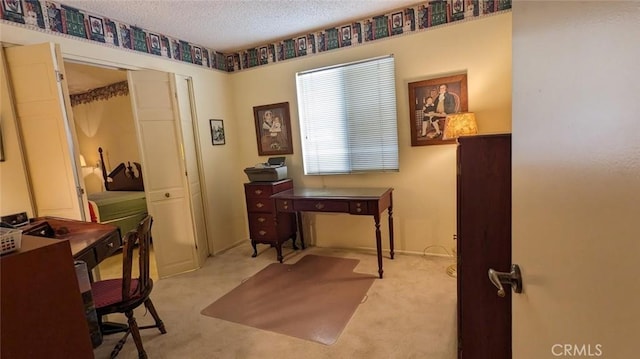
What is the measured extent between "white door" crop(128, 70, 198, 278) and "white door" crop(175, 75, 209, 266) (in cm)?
7

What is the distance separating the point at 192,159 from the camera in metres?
3.44

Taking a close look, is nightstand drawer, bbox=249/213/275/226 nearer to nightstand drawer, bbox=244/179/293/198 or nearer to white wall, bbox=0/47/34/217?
nightstand drawer, bbox=244/179/293/198

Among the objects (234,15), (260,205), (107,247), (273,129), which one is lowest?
(260,205)

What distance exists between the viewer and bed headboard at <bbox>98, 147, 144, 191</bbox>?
4.97 m

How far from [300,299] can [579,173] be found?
2358mm

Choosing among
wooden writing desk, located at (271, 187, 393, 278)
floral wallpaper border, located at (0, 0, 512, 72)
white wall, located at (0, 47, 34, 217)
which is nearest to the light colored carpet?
wooden writing desk, located at (271, 187, 393, 278)

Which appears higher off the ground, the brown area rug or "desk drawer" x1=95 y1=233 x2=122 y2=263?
"desk drawer" x1=95 y1=233 x2=122 y2=263

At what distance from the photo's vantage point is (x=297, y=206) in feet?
10.3

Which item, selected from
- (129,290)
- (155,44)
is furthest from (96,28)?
(129,290)

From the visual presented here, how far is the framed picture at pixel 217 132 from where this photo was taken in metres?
3.73

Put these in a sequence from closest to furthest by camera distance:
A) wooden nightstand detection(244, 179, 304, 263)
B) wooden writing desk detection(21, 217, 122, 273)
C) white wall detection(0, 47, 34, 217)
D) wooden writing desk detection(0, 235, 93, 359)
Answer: wooden writing desk detection(0, 235, 93, 359) → wooden writing desk detection(21, 217, 122, 273) → white wall detection(0, 47, 34, 217) → wooden nightstand detection(244, 179, 304, 263)

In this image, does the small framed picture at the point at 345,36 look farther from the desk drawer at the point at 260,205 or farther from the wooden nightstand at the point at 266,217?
the desk drawer at the point at 260,205

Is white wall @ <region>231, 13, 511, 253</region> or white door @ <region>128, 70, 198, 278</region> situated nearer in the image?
white wall @ <region>231, 13, 511, 253</region>

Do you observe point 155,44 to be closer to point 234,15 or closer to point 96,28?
point 96,28
